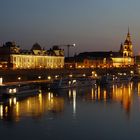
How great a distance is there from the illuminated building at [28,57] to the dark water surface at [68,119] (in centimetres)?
4652

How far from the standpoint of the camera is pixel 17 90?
42219 mm

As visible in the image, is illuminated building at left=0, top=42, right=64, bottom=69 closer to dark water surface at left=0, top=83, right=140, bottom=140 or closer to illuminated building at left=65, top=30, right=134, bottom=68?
illuminated building at left=65, top=30, right=134, bottom=68

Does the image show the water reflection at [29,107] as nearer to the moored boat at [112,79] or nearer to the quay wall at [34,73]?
the quay wall at [34,73]

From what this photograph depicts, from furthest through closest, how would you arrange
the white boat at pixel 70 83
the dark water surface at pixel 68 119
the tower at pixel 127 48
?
the tower at pixel 127 48, the white boat at pixel 70 83, the dark water surface at pixel 68 119

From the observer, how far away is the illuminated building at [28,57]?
91.3 m

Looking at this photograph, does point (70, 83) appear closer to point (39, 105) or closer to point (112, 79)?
point (112, 79)

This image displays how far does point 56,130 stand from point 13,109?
313 inches

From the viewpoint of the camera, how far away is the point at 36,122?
1105 inches

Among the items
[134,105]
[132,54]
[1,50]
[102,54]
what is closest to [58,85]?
[134,105]

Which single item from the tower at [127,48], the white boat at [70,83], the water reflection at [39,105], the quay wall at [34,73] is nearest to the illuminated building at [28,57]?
the quay wall at [34,73]

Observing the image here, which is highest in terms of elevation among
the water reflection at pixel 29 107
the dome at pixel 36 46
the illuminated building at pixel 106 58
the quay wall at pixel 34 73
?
the dome at pixel 36 46

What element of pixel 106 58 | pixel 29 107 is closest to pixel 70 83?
pixel 29 107

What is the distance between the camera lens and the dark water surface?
2481cm

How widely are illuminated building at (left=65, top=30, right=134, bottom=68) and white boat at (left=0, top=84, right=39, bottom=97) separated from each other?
229 feet
